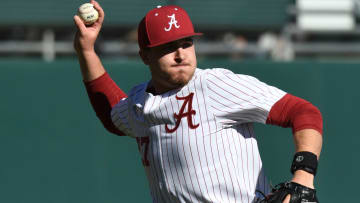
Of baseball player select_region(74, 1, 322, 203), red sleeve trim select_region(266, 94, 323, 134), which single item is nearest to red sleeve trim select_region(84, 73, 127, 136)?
baseball player select_region(74, 1, 322, 203)

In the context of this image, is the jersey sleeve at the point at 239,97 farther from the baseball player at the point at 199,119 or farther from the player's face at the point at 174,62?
the player's face at the point at 174,62

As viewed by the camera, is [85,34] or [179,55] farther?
[85,34]

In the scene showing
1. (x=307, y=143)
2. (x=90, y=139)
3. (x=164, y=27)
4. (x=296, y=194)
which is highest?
(x=164, y=27)

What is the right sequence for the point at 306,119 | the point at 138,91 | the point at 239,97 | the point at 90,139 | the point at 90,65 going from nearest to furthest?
the point at 306,119 < the point at 239,97 < the point at 138,91 < the point at 90,65 < the point at 90,139

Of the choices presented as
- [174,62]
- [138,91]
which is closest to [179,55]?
[174,62]

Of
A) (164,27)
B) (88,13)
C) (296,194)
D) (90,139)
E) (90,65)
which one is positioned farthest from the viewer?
(90,139)

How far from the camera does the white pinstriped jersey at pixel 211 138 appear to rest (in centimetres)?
236

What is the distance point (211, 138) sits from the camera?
2.38m

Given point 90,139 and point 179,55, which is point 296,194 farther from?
point 90,139

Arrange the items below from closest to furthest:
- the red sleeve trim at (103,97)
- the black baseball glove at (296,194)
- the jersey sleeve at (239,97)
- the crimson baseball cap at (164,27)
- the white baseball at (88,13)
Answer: the black baseball glove at (296,194) < the jersey sleeve at (239,97) < the crimson baseball cap at (164,27) < the white baseball at (88,13) < the red sleeve trim at (103,97)

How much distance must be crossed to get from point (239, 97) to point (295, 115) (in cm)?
23

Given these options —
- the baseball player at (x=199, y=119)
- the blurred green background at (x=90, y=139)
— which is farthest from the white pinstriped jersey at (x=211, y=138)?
the blurred green background at (x=90, y=139)

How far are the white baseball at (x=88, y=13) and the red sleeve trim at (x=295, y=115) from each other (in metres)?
1.10

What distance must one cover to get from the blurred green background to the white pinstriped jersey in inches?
91.5
